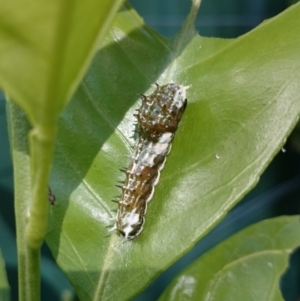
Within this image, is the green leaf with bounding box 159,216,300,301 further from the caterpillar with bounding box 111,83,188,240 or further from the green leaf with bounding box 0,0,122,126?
the green leaf with bounding box 0,0,122,126

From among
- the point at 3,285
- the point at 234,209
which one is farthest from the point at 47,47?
the point at 234,209

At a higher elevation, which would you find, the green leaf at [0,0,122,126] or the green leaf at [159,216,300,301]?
the green leaf at [0,0,122,126]

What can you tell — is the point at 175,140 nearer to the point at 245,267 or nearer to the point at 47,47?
the point at 245,267

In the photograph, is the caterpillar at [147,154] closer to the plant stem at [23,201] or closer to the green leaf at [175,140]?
the green leaf at [175,140]

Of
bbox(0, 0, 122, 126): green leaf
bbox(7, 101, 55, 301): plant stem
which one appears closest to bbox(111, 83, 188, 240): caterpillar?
bbox(7, 101, 55, 301): plant stem

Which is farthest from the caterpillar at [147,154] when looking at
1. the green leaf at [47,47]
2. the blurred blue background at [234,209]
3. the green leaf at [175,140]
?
the blurred blue background at [234,209]

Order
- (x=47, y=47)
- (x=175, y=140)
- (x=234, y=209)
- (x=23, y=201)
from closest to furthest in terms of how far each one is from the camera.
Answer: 1. (x=47, y=47)
2. (x=23, y=201)
3. (x=175, y=140)
4. (x=234, y=209)
